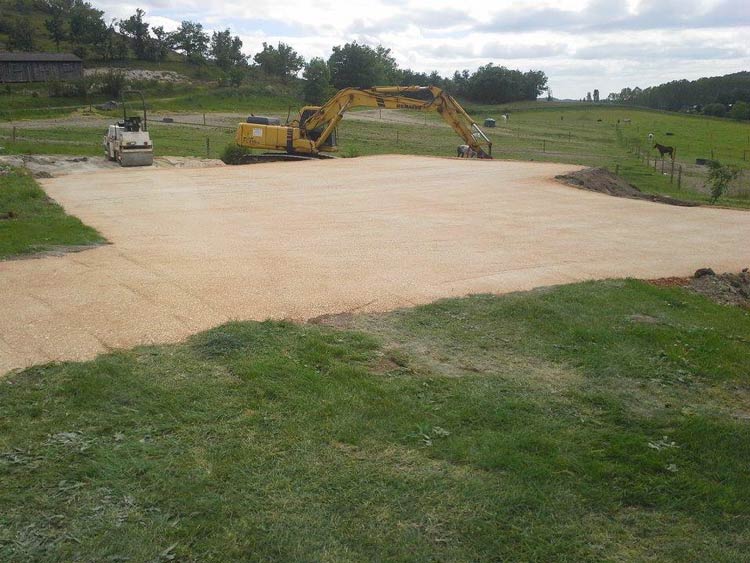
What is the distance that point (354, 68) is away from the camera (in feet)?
311

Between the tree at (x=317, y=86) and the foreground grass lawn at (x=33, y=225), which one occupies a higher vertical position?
the tree at (x=317, y=86)

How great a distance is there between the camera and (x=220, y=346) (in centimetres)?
842

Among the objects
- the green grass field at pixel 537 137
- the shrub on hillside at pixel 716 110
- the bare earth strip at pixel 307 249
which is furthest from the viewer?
the shrub on hillside at pixel 716 110

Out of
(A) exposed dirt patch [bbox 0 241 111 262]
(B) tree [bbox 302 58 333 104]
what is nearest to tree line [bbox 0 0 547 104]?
(B) tree [bbox 302 58 333 104]

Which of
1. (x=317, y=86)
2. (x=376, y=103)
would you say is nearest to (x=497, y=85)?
(x=317, y=86)

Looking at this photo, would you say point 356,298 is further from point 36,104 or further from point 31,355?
point 36,104

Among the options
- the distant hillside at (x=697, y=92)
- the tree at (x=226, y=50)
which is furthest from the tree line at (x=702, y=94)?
the tree at (x=226, y=50)

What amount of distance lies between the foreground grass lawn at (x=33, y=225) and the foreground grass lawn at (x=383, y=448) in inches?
244

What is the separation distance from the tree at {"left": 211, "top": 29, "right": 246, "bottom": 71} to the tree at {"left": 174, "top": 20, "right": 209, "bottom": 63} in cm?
202

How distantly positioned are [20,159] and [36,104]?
133 feet

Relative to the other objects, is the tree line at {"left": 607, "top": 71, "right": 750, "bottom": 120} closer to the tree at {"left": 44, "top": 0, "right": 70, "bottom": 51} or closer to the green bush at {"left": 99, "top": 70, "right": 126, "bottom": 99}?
the green bush at {"left": 99, "top": 70, "right": 126, "bottom": 99}

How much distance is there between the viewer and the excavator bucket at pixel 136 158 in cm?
2892

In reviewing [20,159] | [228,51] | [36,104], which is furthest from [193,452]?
[228,51]

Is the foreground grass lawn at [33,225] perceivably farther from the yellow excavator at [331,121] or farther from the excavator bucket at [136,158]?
the yellow excavator at [331,121]
